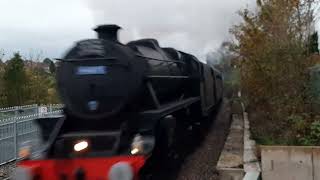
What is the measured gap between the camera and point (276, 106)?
1220 centimetres

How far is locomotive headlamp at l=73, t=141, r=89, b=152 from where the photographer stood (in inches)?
296

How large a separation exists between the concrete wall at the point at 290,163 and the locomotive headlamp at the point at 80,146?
3.05 metres

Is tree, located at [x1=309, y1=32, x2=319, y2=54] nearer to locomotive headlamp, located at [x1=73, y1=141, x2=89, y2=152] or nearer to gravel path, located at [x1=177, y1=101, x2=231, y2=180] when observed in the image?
gravel path, located at [x1=177, y1=101, x2=231, y2=180]

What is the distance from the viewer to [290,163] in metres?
8.49

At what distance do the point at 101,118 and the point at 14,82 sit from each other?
1763cm

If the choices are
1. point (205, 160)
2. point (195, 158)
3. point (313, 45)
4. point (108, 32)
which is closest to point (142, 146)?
point (108, 32)

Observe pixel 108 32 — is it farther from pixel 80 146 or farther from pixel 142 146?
pixel 142 146

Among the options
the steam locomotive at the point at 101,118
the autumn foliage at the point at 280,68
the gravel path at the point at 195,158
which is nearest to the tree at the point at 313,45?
the autumn foliage at the point at 280,68

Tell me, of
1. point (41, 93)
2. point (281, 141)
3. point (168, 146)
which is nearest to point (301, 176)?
point (281, 141)

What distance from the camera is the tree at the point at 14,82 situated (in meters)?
24.3

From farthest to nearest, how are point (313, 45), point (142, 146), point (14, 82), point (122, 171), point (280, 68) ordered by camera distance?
point (14, 82)
point (313, 45)
point (280, 68)
point (142, 146)
point (122, 171)

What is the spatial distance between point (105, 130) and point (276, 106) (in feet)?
18.5

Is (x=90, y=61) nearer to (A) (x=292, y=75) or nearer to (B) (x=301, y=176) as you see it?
(B) (x=301, y=176)

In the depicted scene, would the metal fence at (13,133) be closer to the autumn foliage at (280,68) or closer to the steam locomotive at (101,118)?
the steam locomotive at (101,118)
